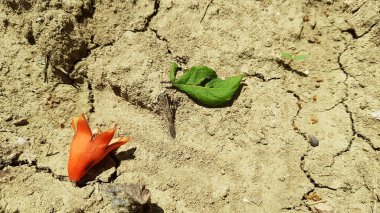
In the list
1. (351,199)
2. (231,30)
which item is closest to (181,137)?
(231,30)

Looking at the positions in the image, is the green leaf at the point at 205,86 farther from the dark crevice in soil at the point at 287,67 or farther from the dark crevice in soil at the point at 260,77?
the dark crevice in soil at the point at 287,67

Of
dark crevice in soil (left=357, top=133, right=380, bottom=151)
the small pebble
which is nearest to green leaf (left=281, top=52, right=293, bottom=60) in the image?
the small pebble

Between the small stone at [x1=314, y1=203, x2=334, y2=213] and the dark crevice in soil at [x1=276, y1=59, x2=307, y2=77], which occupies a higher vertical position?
the dark crevice in soil at [x1=276, y1=59, x2=307, y2=77]

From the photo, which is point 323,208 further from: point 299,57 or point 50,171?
point 50,171

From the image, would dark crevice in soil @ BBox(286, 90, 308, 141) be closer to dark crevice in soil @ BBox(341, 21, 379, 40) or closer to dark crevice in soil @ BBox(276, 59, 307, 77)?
dark crevice in soil @ BBox(276, 59, 307, 77)

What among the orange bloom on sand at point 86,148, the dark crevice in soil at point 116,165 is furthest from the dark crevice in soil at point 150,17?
the dark crevice in soil at point 116,165

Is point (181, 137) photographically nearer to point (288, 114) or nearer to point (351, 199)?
point (288, 114)
